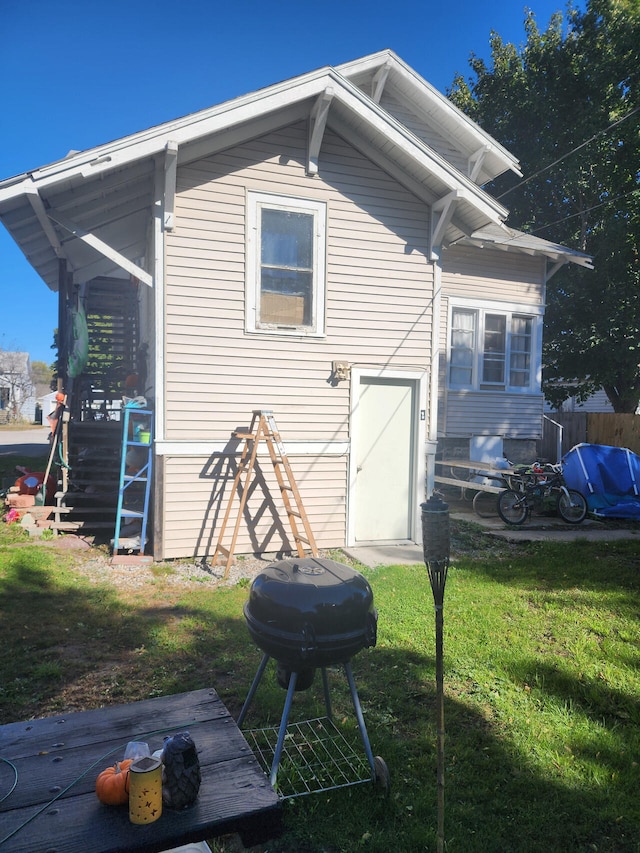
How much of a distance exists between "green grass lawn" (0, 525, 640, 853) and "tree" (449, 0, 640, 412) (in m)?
11.7

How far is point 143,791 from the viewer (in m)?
1.59

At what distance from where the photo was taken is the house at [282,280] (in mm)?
6695

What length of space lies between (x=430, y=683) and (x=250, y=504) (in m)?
3.83

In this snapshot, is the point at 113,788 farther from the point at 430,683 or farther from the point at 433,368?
the point at 433,368

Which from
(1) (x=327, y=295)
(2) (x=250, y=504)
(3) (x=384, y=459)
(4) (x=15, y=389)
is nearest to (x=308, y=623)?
(2) (x=250, y=504)

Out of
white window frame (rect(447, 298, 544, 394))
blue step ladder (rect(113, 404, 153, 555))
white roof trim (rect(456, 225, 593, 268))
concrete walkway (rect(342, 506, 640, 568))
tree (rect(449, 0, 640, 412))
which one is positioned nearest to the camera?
blue step ladder (rect(113, 404, 153, 555))

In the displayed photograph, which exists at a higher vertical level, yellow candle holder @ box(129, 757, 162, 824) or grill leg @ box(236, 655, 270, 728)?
yellow candle holder @ box(129, 757, 162, 824)

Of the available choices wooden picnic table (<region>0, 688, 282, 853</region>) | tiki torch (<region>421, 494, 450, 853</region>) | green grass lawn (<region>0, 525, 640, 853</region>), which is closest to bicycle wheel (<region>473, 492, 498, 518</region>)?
green grass lawn (<region>0, 525, 640, 853</region>)

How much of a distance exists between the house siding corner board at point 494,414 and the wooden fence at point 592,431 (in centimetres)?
103

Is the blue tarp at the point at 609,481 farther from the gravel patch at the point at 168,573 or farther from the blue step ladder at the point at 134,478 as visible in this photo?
the blue step ladder at the point at 134,478

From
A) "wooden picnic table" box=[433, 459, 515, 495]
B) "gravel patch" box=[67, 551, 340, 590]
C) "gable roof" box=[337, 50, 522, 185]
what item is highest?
"gable roof" box=[337, 50, 522, 185]

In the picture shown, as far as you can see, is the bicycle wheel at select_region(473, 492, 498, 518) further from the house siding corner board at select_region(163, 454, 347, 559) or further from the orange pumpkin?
the orange pumpkin

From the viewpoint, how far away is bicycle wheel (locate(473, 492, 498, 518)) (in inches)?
414

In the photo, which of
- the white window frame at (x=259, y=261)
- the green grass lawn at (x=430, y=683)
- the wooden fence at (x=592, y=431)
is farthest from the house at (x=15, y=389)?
the green grass lawn at (x=430, y=683)
